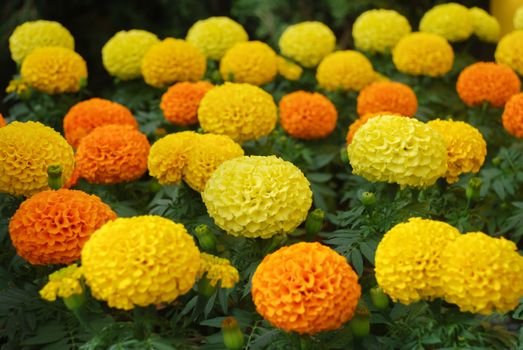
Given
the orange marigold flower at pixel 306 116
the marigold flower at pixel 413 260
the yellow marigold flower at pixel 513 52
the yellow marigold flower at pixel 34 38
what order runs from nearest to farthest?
the marigold flower at pixel 413 260, the orange marigold flower at pixel 306 116, the yellow marigold flower at pixel 513 52, the yellow marigold flower at pixel 34 38

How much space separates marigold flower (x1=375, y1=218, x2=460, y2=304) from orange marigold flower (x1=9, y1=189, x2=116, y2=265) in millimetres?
748

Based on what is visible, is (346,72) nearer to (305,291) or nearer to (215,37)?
(215,37)

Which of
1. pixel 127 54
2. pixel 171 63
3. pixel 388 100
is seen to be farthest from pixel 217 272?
pixel 127 54

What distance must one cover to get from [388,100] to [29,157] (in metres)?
1.52

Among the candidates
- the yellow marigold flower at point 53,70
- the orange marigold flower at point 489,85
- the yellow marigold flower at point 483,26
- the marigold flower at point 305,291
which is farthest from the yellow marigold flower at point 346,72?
the marigold flower at point 305,291

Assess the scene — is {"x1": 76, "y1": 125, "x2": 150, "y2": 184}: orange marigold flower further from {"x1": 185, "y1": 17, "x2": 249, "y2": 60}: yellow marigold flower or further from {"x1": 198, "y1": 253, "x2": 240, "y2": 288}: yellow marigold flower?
{"x1": 185, "y1": 17, "x2": 249, "y2": 60}: yellow marigold flower

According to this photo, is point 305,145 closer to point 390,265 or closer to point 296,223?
point 296,223

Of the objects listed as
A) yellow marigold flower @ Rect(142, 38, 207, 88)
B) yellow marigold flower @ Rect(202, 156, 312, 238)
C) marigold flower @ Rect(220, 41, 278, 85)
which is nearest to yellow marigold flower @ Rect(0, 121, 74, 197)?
yellow marigold flower @ Rect(202, 156, 312, 238)

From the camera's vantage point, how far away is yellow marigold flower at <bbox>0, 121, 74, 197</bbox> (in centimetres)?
199

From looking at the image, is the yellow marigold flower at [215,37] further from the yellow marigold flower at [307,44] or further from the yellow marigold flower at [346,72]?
the yellow marigold flower at [346,72]

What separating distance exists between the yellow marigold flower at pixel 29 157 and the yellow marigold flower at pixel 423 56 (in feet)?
6.14

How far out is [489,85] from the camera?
2.91m

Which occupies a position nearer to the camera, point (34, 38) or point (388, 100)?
point (388, 100)

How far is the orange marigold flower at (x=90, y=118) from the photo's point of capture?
8.93ft
